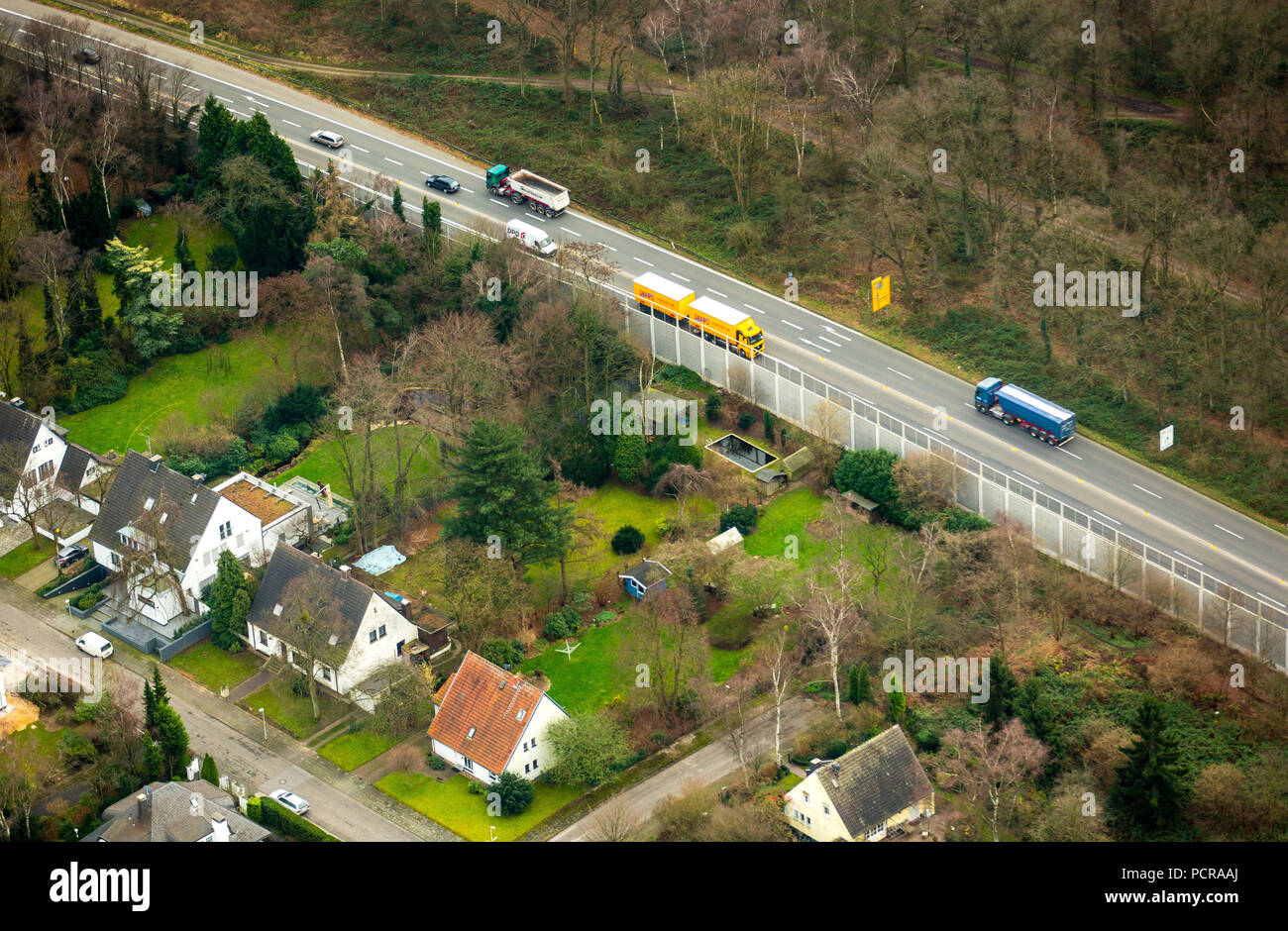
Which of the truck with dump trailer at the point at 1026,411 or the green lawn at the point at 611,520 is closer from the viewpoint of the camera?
the green lawn at the point at 611,520

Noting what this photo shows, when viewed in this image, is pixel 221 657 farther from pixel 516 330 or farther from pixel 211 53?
pixel 211 53

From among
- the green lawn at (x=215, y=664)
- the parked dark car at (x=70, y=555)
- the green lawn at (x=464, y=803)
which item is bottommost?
the green lawn at (x=464, y=803)

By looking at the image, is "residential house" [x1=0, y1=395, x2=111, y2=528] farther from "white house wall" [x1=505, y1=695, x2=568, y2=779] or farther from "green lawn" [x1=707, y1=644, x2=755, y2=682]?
"green lawn" [x1=707, y1=644, x2=755, y2=682]

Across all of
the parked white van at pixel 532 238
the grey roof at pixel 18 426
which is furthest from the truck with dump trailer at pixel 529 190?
the grey roof at pixel 18 426

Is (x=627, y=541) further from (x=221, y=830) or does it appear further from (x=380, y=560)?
(x=221, y=830)

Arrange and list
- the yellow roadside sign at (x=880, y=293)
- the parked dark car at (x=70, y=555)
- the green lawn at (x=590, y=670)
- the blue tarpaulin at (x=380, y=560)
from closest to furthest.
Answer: the green lawn at (x=590, y=670), the blue tarpaulin at (x=380, y=560), the parked dark car at (x=70, y=555), the yellow roadside sign at (x=880, y=293)

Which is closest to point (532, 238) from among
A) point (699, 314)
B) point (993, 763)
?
point (699, 314)

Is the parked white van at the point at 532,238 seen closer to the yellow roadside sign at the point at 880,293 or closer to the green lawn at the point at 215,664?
Result: the yellow roadside sign at the point at 880,293

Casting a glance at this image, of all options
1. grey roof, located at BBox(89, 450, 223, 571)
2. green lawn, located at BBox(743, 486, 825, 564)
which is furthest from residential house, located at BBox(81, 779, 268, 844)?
green lawn, located at BBox(743, 486, 825, 564)

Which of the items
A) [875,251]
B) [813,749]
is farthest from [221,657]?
[875,251]
